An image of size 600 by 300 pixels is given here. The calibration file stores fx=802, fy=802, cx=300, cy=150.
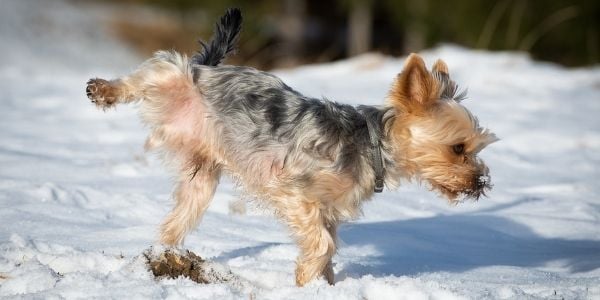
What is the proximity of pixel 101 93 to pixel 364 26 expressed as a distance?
1001 inches

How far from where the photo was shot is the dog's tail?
5.64 metres

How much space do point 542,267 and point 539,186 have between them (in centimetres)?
258

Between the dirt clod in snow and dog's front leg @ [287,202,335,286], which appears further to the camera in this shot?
dog's front leg @ [287,202,335,286]

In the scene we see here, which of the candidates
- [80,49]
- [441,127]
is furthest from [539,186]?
[80,49]

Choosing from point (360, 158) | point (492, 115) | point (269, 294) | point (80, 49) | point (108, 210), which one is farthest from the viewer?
point (80, 49)

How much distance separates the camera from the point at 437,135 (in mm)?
4957

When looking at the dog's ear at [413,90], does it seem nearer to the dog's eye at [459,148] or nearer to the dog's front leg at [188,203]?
the dog's eye at [459,148]

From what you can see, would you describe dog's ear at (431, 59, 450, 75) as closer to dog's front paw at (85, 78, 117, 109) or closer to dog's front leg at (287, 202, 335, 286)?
dog's front leg at (287, 202, 335, 286)

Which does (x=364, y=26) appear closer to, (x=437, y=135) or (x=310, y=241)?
(x=437, y=135)

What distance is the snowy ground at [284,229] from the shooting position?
449 centimetres

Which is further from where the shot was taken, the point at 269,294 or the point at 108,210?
the point at 108,210

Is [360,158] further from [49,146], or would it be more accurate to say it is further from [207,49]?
[49,146]

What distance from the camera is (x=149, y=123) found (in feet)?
17.6

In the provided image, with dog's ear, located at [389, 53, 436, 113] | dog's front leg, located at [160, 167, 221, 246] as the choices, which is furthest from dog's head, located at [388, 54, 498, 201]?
dog's front leg, located at [160, 167, 221, 246]
